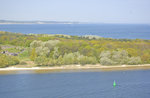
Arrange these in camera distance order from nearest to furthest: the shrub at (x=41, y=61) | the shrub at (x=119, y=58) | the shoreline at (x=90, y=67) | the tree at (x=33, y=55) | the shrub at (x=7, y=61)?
the shoreline at (x=90, y=67), the shrub at (x=7, y=61), the shrub at (x=41, y=61), the shrub at (x=119, y=58), the tree at (x=33, y=55)

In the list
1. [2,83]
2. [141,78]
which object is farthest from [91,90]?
[2,83]

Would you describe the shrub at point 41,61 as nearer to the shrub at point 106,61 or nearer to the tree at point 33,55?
the tree at point 33,55

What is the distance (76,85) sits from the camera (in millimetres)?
29844

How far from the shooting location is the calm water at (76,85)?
1037 inches

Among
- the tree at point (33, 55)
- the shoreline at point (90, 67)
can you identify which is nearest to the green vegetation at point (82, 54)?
the tree at point (33, 55)

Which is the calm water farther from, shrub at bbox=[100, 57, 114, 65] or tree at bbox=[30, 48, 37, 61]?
tree at bbox=[30, 48, 37, 61]

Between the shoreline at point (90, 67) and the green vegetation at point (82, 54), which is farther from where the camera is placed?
the green vegetation at point (82, 54)

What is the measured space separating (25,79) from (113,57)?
57.4 feet

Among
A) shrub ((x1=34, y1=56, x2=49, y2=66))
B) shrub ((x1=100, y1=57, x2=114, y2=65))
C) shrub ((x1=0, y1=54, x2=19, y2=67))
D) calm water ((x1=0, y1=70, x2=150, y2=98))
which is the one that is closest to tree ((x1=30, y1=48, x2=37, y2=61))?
shrub ((x1=34, y1=56, x2=49, y2=66))

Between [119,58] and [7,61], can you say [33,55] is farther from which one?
[119,58]

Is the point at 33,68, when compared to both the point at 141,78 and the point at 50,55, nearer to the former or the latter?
the point at 50,55

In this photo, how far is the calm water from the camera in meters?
26.3

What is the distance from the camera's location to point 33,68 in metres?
39.2

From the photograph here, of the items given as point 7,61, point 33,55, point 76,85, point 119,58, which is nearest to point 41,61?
point 33,55
